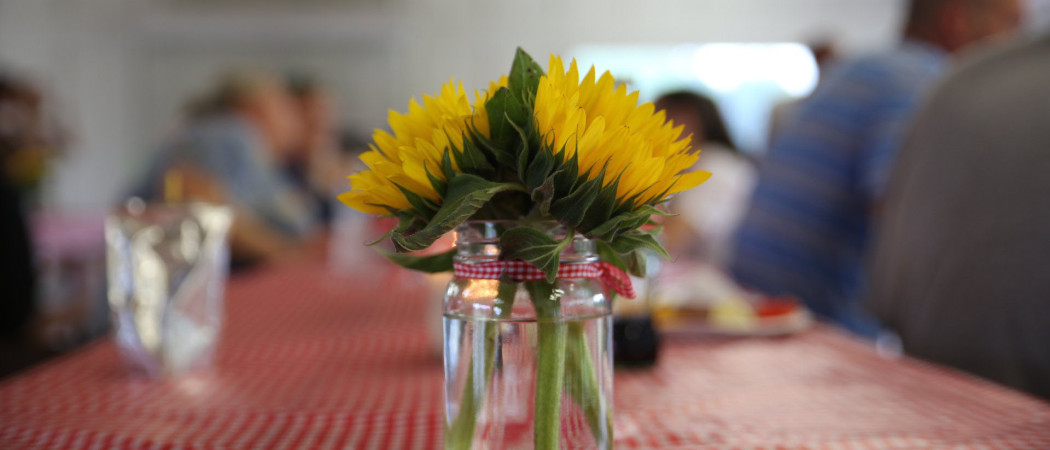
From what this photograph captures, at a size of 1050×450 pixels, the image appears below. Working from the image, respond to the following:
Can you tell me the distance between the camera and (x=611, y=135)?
0.41m

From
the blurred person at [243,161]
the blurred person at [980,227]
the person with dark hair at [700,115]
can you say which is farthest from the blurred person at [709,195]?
the blurred person at [243,161]

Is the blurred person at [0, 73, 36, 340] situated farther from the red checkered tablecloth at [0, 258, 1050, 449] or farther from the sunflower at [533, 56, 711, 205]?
the sunflower at [533, 56, 711, 205]

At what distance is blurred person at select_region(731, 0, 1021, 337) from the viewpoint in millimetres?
1836

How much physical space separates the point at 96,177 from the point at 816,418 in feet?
27.7

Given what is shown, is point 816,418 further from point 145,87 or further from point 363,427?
point 145,87

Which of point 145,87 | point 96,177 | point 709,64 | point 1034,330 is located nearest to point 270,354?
point 1034,330

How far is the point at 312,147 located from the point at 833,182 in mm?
4078

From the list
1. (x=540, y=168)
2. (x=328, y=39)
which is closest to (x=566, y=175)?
(x=540, y=168)

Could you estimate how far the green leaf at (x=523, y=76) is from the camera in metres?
0.43

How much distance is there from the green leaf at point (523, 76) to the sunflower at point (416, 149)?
12mm

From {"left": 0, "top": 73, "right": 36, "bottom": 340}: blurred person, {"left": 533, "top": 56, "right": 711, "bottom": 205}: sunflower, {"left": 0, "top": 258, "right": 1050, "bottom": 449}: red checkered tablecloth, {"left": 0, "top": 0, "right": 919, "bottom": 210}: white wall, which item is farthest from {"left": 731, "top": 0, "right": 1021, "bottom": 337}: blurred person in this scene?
{"left": 0, "top": 0, "right": 919, "bottom": 210}: white wall

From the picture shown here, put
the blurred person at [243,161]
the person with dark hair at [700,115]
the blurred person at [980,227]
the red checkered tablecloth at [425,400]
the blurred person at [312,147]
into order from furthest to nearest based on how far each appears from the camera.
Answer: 1. the blurred person at [312,147]
2. the person with dark hair at [700,115]
3. the blurred person at [243,161]
4. the blurred person at [980,227]
5. the red checkered tablecloth at [425,400]

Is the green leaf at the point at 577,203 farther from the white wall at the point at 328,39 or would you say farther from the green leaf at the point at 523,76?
the white wall at the point at 328,39

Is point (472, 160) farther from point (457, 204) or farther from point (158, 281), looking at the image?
point (158, 281)
